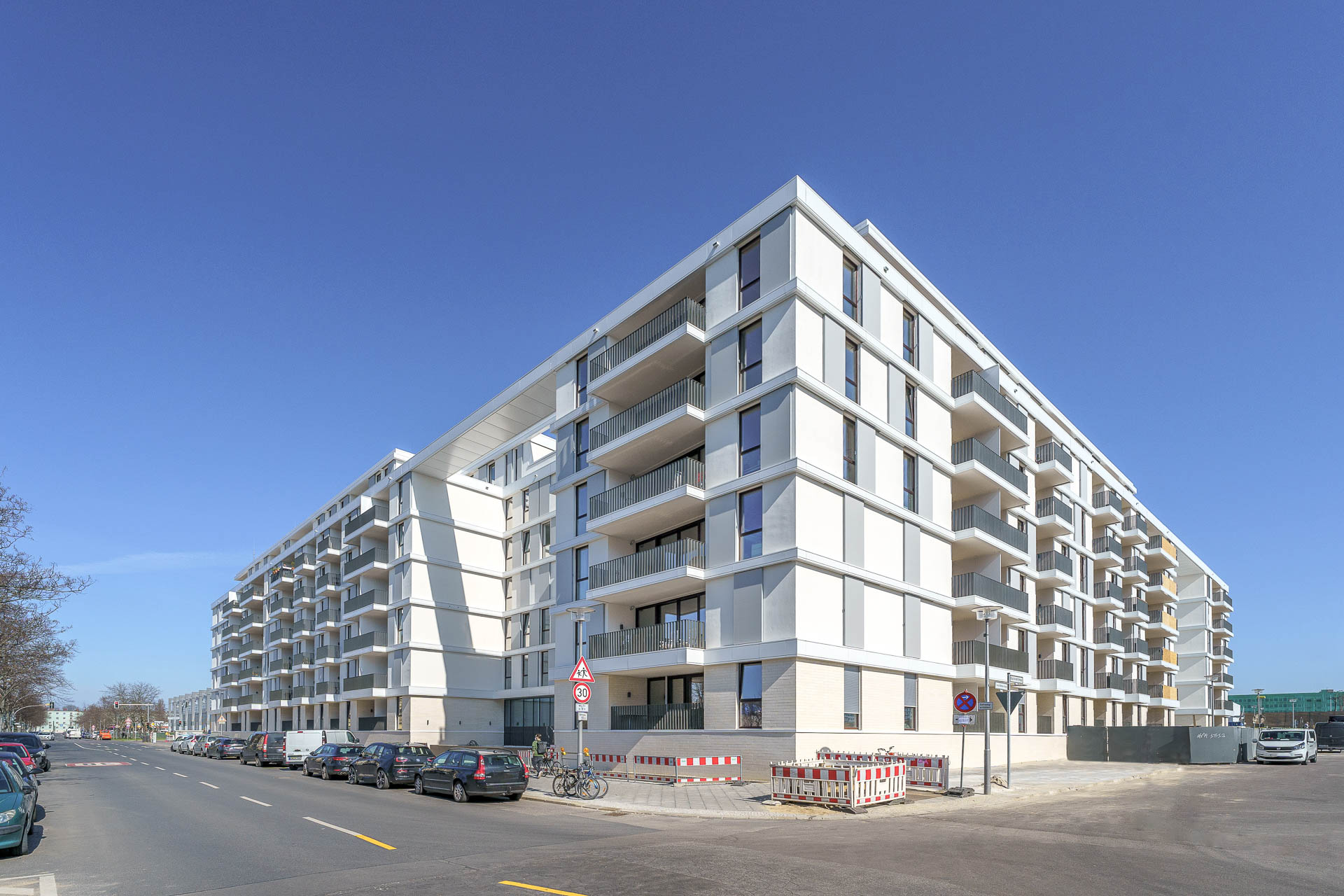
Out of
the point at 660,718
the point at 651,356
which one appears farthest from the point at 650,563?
the point at 651,356

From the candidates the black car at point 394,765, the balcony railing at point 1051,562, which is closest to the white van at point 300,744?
the black car at point 394,765

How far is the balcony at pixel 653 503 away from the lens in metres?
30.8

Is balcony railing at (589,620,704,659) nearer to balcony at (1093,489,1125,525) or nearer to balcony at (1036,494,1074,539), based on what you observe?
balcony at (1036,494,1074,539)

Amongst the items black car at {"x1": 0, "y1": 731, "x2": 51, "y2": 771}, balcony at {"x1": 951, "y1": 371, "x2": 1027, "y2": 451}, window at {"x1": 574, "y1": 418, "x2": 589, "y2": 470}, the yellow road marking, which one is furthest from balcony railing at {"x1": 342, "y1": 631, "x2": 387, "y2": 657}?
the yellow road marking

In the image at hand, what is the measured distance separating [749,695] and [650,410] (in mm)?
10641

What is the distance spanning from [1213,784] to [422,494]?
134 ft

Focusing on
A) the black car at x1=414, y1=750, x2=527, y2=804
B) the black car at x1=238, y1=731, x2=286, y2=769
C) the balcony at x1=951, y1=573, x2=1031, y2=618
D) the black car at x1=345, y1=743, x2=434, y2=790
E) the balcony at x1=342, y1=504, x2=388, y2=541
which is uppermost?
the balcony at x1=342, y1=504, x2=388, y2=541

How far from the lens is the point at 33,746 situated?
4531 centimetres

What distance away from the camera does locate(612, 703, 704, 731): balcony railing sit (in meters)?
29.9

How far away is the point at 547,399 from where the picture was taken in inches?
1673

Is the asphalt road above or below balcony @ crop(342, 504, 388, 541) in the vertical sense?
below

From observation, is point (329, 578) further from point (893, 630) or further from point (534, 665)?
point (893, 630)

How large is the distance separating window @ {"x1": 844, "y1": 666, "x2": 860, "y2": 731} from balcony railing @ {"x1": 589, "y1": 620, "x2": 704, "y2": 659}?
4.71 metres

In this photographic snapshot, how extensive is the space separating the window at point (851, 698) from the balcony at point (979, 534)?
9689mm
